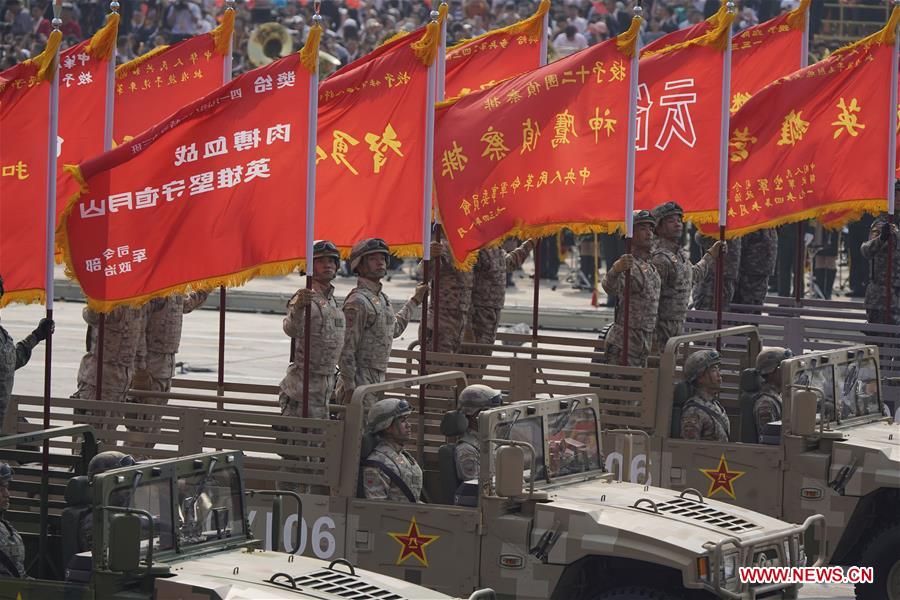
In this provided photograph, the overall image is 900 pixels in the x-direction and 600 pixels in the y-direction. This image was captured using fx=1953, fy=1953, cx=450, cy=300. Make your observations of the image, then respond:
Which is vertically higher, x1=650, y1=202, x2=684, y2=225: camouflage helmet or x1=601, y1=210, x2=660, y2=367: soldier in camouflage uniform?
x1=650, y1=202, x2=684, y2=225: camouflage helmet

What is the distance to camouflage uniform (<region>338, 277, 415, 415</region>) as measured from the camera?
1373 centimetres

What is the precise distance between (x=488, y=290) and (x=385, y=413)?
215 inches

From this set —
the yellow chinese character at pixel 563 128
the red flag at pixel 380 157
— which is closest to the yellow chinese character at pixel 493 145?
the yellow chinese character at pixel 563 128

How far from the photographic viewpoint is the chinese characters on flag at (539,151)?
1412 centimetres

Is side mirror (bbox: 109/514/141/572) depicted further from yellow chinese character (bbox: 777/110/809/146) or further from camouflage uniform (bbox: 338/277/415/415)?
yellow chinese character (bbox: 777/110/809/146)

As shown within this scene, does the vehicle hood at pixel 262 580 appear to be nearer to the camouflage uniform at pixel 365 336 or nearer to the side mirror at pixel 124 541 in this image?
the side mirror at pixel 124 541

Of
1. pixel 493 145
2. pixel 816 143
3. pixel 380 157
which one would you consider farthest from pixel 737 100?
pixel 380 157

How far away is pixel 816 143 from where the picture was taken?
1623 centimetres

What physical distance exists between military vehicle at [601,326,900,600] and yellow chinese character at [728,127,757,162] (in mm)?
3332

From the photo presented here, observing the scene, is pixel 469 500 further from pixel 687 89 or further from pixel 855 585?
pixel 687 89

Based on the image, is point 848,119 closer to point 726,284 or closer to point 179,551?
point 726,284

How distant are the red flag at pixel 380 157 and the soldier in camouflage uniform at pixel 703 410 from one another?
216cm

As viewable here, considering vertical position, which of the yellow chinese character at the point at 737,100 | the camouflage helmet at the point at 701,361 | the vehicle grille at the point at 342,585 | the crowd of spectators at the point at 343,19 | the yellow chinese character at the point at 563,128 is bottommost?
the vehicle grille at the point at 342,585

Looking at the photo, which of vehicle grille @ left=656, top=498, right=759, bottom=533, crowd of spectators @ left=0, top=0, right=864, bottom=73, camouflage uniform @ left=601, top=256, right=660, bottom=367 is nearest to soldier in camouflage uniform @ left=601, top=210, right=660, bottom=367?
camouflage uniform @ left=601, top=256, right=660, bottom=367
